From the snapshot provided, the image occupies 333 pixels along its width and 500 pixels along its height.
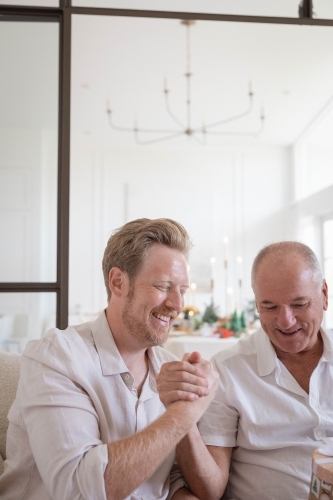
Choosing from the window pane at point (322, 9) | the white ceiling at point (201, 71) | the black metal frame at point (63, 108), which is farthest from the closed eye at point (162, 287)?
the white ceiling at point (201, 71)

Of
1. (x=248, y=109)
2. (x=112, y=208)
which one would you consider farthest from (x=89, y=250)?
(x=248, y=109)

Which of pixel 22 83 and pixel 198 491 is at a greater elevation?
pixel 22 83

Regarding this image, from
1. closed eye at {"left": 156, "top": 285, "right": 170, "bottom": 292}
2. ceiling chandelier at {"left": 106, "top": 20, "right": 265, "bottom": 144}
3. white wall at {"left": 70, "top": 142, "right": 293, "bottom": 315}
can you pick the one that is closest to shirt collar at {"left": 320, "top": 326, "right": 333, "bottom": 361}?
closed eye at {"left": 156, "top": 285, "right": 170, "bottom": 292}

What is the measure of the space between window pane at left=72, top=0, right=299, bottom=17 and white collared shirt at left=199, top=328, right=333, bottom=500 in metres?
1.37

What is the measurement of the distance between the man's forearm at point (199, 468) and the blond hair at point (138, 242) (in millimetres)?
484

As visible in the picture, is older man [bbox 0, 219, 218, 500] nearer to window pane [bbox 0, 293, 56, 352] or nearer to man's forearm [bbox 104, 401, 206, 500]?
man's forearm [bbox 104, 401, 206, 500]

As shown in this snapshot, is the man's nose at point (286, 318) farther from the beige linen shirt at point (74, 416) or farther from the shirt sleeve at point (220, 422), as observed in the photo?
the beige linen shirt at point (74, 416)

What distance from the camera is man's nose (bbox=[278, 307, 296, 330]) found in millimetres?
1570

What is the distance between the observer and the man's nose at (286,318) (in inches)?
61.8

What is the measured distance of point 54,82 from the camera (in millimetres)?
2137

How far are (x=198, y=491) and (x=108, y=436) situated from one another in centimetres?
33

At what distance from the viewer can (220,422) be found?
5.25 ft

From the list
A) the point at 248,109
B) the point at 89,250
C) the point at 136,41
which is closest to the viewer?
the point at 136,41

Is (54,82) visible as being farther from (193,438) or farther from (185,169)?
(185,169)
